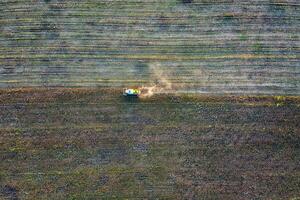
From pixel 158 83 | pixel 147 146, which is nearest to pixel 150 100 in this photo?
pixel 158 83

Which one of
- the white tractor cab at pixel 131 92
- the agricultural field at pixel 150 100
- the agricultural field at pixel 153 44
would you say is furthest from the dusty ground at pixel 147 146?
the agricultural field at pixel 153 44

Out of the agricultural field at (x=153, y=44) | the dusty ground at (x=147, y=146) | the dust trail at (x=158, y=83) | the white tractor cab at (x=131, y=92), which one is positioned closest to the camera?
the dusty ground at (x=147, y=146)

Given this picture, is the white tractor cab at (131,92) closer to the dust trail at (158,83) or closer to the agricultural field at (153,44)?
the dust trail at (158,83)

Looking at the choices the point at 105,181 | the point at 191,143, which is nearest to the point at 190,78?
the point at 191,143

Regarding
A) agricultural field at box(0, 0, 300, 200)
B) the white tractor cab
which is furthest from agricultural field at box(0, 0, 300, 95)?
the white tractor cab

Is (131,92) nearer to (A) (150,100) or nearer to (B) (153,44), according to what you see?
(A) (150,100)

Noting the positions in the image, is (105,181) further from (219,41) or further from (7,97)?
(219,41)

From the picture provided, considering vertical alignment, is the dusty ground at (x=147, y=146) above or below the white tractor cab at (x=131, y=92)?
below
